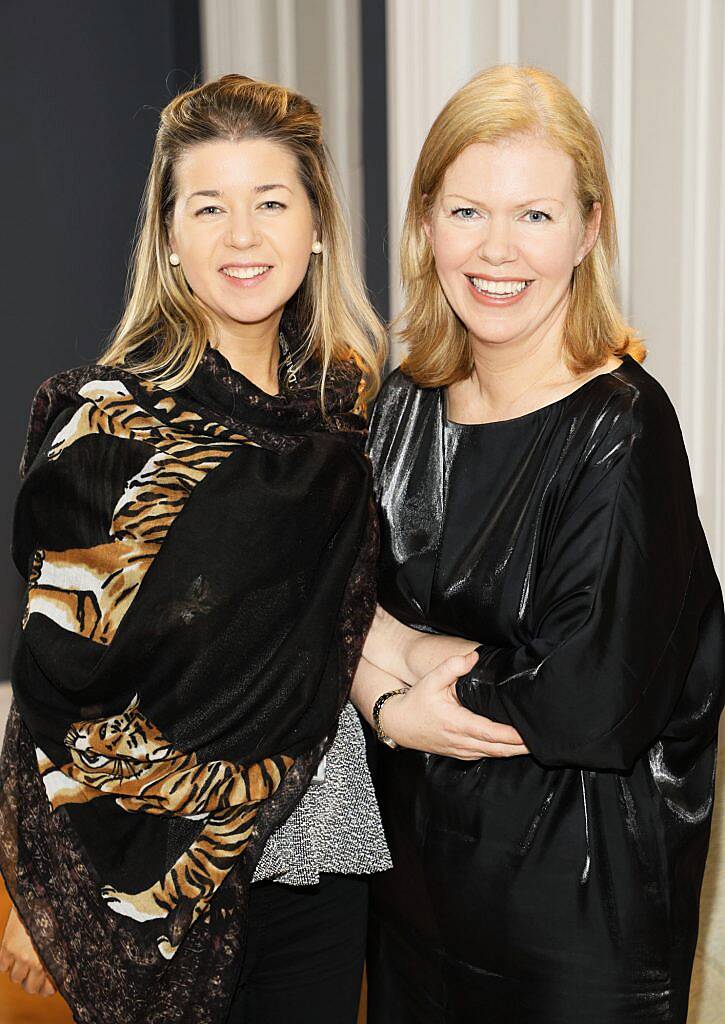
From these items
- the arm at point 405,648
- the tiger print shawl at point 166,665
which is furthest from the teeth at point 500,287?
the arm at point 405,648

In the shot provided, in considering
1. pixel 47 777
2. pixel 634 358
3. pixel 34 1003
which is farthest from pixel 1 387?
pixel 634 358

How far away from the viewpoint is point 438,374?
67.7 inches

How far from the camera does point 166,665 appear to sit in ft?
4.96

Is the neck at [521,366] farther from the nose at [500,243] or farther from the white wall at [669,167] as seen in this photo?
the white wall at [669,167]

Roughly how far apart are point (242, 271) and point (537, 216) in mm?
396

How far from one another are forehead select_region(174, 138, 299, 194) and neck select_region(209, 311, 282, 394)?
7.9 inches

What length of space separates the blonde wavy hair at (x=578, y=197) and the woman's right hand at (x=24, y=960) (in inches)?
38.1

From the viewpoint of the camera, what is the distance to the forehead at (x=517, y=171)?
1.46 metres

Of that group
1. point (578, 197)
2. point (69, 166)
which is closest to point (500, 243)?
point (578, 197)

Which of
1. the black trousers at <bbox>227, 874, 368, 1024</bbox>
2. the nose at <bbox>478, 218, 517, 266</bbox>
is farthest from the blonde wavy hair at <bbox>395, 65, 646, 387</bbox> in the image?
the black trousers at <bbox>227, 874, 368, 1024</bbox>

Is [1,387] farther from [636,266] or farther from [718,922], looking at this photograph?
[718,922]

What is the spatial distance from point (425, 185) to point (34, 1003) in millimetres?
1999

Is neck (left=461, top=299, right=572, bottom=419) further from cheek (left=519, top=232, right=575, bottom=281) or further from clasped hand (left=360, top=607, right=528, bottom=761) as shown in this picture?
clasped hand (left=360, top=607, right=528, bottom=761)

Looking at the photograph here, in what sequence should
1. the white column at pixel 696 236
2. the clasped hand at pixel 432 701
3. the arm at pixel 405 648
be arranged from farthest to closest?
the white column at pixel 696 236
the arm at pixel 405 648
the clasped hand at pixel 432 701
